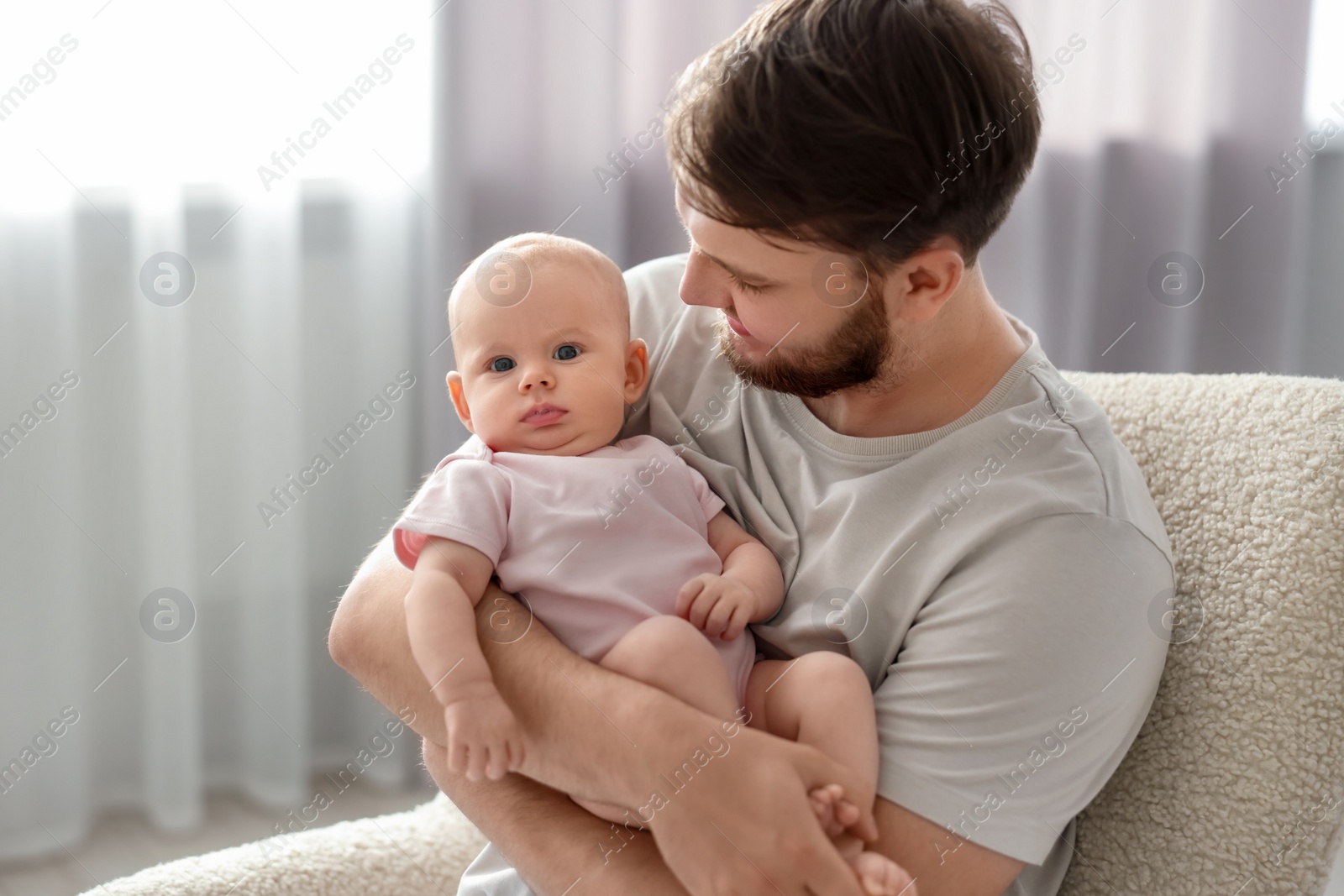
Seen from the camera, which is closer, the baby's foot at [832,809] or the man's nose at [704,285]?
the baby's foot at [832,809]

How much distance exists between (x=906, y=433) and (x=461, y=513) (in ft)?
1.60

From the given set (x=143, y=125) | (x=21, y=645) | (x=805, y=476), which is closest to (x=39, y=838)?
(x=21, y=645)

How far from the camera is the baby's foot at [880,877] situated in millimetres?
855

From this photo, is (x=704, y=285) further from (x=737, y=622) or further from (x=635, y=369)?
(x=737, y=622)

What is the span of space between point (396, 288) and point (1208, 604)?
65.9 inches

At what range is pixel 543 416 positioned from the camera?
1.15 m

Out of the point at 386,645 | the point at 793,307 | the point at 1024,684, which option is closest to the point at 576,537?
the point at 386,645

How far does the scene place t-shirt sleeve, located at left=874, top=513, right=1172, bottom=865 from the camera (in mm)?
928

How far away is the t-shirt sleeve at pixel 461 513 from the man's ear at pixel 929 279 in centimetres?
47

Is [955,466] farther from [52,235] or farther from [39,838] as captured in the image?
[39,838]

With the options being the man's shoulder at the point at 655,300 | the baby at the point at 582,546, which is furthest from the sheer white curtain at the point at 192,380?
the baby at the point at 582,546

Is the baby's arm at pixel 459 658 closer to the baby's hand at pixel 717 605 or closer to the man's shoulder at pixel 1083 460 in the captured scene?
the baby's hand at pixel 717 605

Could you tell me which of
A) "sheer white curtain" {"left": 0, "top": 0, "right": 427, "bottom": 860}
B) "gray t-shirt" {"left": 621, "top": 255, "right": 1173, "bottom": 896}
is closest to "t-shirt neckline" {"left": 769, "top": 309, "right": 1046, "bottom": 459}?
"gray t-shirt" {"left": 621, "top": 255, "right": 1173, "bottom": 896}

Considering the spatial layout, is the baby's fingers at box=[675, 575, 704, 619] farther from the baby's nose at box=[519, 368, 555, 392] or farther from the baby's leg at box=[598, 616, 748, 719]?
the baby's nose at box=[519, 368, 555, 392]
